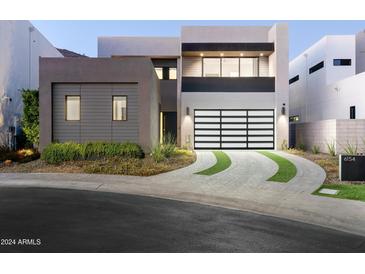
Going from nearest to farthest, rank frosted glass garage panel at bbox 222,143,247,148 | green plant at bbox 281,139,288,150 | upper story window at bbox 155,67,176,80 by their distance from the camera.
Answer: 1. green plant at bbox 281,139,288,150
2. frosted glass garage panel at bbox 222,143,247,148
3. upper story window at bbox 155,67,176,80

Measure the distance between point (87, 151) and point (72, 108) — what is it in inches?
117

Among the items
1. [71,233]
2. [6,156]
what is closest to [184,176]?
[71,233]

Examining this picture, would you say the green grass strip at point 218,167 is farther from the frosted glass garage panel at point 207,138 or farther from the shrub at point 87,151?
the frosted glass garage panel at point 207,138

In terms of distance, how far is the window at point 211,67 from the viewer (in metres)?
25.1

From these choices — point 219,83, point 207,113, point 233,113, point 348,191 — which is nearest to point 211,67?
point 219,83

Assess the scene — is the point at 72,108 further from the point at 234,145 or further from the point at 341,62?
the point at 341,62

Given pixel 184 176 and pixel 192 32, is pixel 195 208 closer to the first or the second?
pixel 184 176

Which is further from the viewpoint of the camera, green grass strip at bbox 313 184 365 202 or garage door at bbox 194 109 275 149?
garage door at bbox 194 109 275 149

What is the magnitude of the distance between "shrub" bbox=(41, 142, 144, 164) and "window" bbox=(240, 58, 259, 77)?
13045 millimetres

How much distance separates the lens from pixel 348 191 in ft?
30.8

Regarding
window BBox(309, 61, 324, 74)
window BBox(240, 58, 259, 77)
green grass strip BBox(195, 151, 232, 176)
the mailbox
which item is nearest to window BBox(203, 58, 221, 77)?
window BBox(240, 58, 259, 77)

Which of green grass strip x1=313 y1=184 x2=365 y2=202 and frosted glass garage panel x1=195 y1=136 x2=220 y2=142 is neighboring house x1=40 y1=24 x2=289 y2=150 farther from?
green grass strip x1=313 y1=184 x2=365 y2=202

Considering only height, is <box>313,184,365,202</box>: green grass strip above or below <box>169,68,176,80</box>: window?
below

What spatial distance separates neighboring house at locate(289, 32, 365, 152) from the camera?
18281mm
